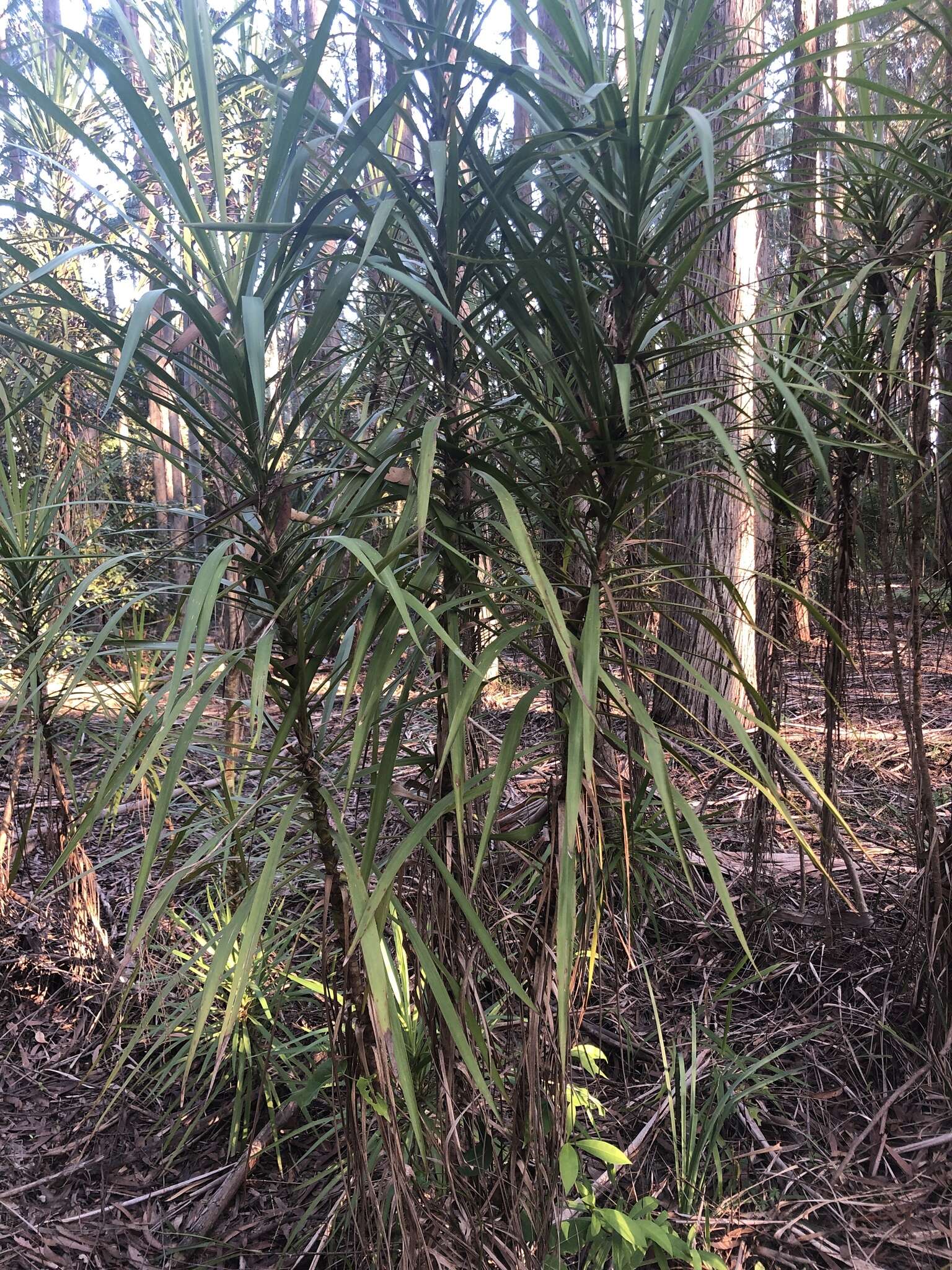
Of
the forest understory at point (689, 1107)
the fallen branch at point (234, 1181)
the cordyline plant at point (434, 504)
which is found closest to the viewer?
the cordyline plant at point (434, 504)

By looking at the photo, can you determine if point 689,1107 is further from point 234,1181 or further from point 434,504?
point 434,504

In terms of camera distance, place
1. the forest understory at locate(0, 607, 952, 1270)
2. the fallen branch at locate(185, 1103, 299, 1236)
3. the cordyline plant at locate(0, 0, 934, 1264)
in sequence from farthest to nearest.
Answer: the fallen branch at locate(185, 1103, 299, 1236), the forest understory at locate(0, 607, 952, 1270), the cordyline plant at locate(0, 0, 934, 1264)

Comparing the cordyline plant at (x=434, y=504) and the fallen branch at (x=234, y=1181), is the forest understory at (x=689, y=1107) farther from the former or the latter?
the cordyline plant at (x=434, y=504)

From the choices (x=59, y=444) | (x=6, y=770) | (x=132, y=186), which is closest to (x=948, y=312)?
(x=132, y=186)

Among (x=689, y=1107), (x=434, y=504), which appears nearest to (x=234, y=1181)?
(x=689, y=1107)

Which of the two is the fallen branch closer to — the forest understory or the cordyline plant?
the forest understory

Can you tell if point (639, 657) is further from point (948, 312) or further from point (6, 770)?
point (6, 770)

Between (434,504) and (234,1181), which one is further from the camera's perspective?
(234,1181)

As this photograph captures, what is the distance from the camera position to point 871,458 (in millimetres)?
1572

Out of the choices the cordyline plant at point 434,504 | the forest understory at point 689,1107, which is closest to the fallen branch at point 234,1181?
the forest understory at point 689,1107

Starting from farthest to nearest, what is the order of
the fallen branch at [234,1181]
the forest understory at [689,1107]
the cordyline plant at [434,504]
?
1. the fallen branch at [234,1181]
2. the forest understory at [689,1107]
3. the cordyline plant at [434,504]

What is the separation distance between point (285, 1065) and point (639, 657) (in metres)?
1.21

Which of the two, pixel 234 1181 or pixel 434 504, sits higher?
pixel 434 504

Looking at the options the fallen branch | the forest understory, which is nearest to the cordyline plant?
the forest understory
